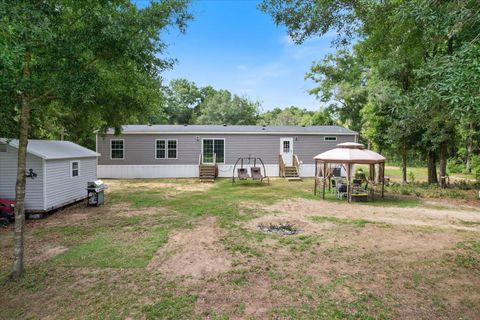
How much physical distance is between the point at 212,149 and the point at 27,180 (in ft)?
32.6

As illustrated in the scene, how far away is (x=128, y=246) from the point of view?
5195 mm

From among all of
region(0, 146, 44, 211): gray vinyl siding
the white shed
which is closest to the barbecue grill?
the white shed

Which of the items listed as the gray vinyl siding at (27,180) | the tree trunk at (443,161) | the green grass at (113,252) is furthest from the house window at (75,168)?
the tree trunk at (443,161)

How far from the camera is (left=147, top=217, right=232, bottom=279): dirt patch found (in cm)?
422

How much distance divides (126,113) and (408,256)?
321 inches

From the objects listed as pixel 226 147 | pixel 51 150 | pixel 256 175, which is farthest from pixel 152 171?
pixel 51 150

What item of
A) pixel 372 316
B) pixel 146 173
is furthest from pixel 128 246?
pixel 146 173

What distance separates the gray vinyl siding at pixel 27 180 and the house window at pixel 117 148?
8.45 meters

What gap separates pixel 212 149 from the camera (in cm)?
1612

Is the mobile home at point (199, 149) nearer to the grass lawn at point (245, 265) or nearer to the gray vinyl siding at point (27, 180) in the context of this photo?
the grass lawn at point (245, 265)

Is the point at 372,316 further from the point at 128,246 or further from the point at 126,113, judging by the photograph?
the point at 126,113

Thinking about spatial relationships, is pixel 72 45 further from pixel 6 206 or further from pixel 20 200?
pixel 6 206

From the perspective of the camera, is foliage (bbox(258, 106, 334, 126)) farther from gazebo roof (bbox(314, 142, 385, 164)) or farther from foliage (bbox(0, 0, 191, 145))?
foliage (bbox(0, 0, 191, 145))

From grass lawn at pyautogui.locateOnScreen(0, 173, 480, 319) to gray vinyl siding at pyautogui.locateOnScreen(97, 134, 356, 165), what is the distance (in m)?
8.00
